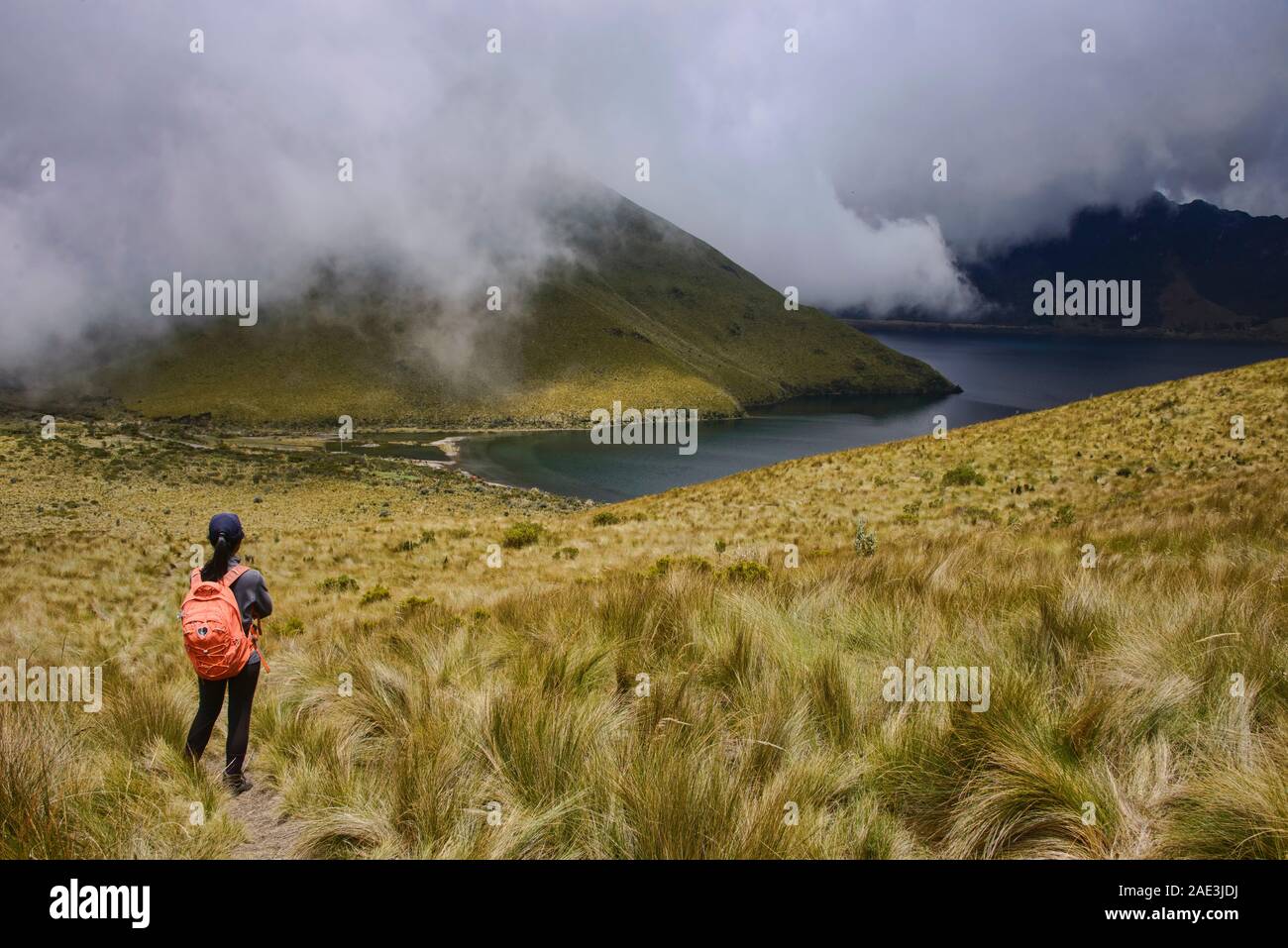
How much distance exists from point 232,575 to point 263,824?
5.12 ft

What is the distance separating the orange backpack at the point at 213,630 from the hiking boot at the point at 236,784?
0.58m

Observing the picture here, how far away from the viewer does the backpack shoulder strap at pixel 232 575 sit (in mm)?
4102

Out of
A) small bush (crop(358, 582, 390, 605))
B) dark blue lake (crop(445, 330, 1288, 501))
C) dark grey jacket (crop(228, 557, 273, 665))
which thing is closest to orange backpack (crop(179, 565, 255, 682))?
dark grey jacket (crop(228, 557, 273, 665))

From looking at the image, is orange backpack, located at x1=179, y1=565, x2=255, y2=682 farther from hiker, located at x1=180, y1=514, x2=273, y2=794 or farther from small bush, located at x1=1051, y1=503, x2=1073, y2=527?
small bush, located at x1=1051, y1=503, x2=1073, y2=527

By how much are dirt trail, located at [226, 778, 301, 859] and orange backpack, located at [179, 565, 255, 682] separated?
732 millimetres

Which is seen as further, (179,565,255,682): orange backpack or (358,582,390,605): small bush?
(358,582,390,605): small bush

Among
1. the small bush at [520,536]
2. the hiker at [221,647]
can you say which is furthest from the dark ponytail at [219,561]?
the small bush at [520,536]

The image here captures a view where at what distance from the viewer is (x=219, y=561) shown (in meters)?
4.00

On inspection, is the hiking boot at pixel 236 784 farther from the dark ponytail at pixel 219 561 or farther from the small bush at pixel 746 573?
the small bush at pixel 746 573

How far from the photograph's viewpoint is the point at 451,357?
5723 inches

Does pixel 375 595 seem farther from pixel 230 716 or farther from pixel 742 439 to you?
pixel 742 439

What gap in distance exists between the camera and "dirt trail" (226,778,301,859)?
9.91ft
